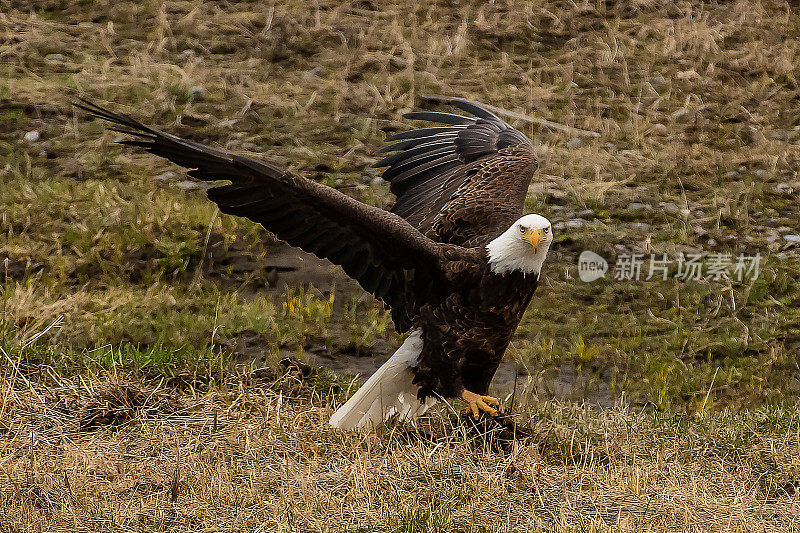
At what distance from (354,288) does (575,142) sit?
2.43 metres

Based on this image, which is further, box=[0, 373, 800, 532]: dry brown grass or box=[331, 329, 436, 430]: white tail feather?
box=[331, 329, 436, 430]: white tail feather

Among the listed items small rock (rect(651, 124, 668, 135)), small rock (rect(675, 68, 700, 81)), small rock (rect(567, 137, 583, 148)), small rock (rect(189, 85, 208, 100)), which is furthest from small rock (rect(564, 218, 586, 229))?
small rock (rect(189, 85, 208, 100))

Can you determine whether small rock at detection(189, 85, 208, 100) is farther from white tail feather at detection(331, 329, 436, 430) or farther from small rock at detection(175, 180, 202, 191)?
white tail feather at detection(331, 329, 436, 430)

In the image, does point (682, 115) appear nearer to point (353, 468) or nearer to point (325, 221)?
point (325, 221)

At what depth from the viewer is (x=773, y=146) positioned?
8070mm

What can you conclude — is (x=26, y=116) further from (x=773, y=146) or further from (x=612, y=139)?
(x=773, y=146)

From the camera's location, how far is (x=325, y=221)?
15.8 ft

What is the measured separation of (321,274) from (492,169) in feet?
4.72

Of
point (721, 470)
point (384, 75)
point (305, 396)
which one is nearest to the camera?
point (721, 470)

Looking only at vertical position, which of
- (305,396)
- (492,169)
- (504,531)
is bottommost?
(305,396)

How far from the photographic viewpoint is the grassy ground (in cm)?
438

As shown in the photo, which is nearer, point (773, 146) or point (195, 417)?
point (195, 417)

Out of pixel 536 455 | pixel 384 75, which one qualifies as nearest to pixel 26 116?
pixel 384 75

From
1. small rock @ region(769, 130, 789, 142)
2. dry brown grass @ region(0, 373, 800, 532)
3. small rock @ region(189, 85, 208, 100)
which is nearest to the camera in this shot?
dry brown grass @ region(0, 373, 800, 532)
